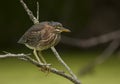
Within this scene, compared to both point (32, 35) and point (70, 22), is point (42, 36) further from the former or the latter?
point (70, 22)

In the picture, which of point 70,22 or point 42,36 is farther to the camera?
point 70,22

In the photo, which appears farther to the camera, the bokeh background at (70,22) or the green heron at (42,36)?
the bokeh background at (70,22)

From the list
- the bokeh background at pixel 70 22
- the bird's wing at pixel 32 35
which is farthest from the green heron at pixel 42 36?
the bokeh background at pixel 70 22

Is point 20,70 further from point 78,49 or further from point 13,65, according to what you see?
point 78,49

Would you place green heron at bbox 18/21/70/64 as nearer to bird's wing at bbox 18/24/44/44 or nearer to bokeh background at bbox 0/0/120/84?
bird's wing at bbox 18/24/44/44

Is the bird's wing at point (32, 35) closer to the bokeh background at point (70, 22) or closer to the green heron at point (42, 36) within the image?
the green heron at point (42, 36)

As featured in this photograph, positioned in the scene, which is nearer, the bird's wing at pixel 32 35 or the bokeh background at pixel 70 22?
the bird's wing at pixel 32 35

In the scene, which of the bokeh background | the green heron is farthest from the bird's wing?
the bokeh background

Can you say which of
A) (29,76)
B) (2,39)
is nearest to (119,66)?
(29,76)

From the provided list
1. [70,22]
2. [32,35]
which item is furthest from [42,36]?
[70,22]
